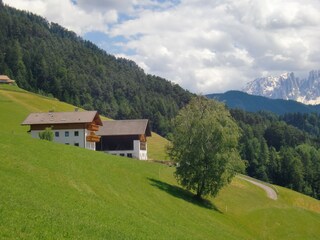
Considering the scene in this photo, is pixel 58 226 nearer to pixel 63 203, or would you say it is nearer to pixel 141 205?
pixel 63 203

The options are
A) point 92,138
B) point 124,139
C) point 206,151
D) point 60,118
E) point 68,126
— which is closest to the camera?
point 206,151

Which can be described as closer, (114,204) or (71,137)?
(114,204)

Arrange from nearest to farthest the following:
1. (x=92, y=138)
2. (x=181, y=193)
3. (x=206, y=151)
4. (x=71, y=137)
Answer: (x=181, y=193) < (x=206, y=151) < (x=71, y=137) < (x=92, y=138)

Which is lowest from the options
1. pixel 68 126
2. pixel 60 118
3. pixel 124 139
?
pixel 124 139

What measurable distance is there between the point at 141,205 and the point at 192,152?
19862 mm

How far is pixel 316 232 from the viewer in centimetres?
7000

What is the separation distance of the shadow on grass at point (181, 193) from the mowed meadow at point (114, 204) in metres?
0.30

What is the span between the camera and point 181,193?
209 ft

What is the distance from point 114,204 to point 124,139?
209 feet

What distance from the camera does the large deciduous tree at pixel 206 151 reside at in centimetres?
6334

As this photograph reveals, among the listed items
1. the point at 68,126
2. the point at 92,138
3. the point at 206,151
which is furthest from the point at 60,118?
the point at 206,151

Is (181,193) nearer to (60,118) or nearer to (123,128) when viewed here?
(60,118)

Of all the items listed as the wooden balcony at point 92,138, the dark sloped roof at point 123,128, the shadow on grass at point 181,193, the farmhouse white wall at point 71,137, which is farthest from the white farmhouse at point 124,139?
the shadow on grass at point 181,193

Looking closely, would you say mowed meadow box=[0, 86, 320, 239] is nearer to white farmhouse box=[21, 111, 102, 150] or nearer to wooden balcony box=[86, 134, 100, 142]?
wooden balcony box=[86, 134, 100, 142]
